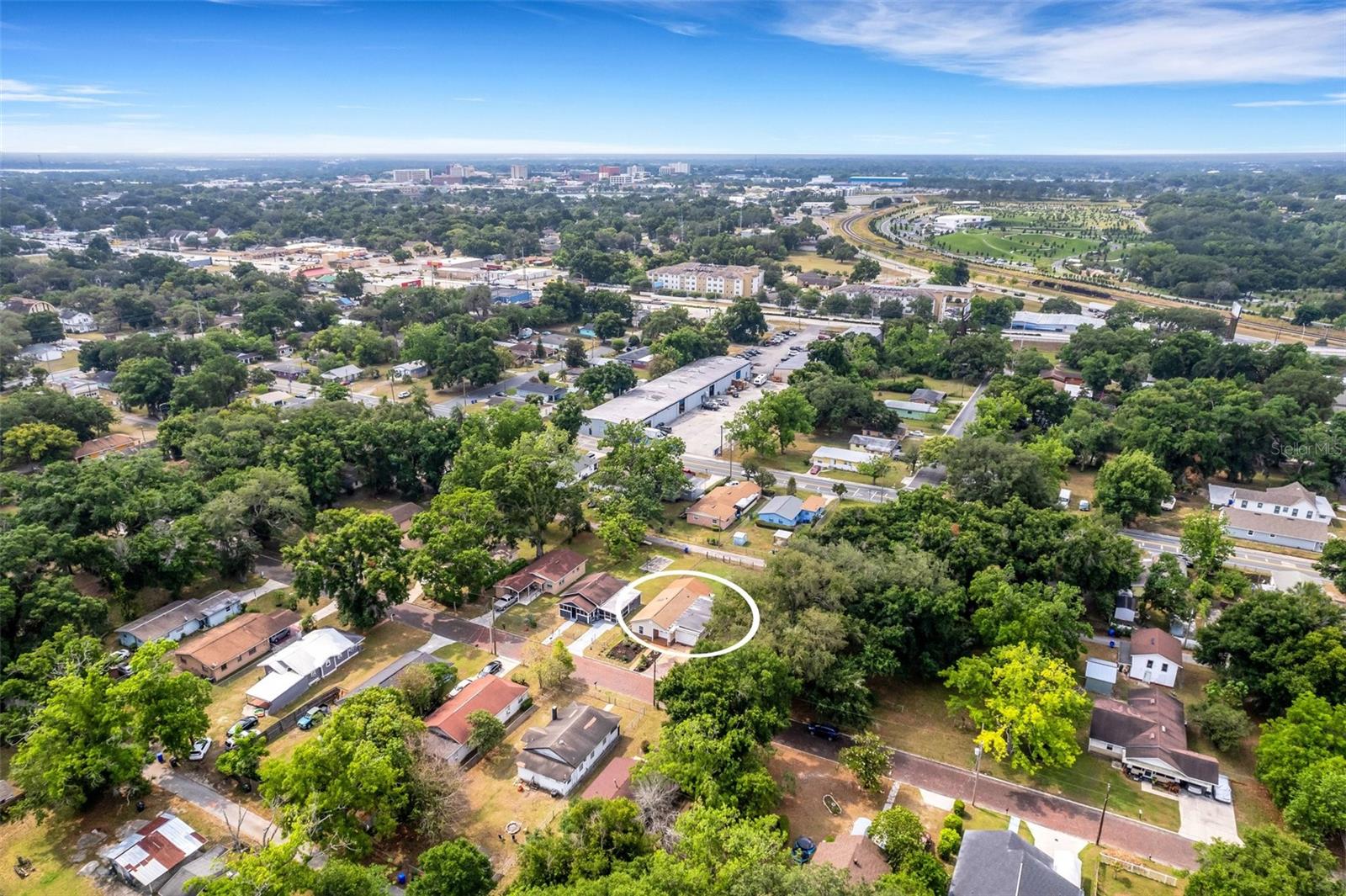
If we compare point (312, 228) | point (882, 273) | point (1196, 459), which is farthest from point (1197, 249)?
point (312, 228)

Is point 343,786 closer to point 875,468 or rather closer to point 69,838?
point 69,838

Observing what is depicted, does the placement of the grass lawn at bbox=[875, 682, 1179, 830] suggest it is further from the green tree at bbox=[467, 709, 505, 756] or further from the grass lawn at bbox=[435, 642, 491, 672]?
the grass lawn at bbox=[435, 642, 491, 672]

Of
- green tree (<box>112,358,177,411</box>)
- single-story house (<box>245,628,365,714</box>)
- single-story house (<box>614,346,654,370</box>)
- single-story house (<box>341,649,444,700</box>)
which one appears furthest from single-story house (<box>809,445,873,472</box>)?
green tree (<box>112,358,177,411</box>)

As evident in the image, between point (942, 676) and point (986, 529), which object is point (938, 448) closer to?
point (986, 529)

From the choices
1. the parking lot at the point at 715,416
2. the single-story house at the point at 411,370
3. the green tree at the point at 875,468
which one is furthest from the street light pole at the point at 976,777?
the single-story house at the point at 411,370

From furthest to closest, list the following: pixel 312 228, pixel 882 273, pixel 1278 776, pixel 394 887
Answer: pixel 312 228 < pixel 882 273 < pixel 1278 776 < pixel 394 887
